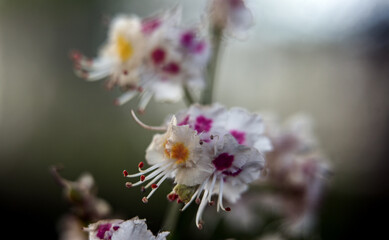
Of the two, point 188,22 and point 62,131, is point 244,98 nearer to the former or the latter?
point 62,131

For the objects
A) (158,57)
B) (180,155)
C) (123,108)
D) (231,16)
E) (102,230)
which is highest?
(123,108)

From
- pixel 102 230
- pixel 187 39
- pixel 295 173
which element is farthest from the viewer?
pixel 295 173

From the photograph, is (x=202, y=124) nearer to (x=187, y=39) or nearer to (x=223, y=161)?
(x=223, y=161)

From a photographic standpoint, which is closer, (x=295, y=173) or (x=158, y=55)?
(x=158, y=55)

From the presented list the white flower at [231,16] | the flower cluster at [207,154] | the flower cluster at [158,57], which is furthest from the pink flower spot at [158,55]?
the flower cluster at [207,154]

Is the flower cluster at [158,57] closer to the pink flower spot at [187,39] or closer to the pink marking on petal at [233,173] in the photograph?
the pink flower spot at [187,39]

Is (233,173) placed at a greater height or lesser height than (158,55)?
lesser

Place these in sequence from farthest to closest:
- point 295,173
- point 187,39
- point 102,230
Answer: point 295,173
point 187,39
point 102,230

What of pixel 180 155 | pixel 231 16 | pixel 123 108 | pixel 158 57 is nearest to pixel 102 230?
pixel 180 155
